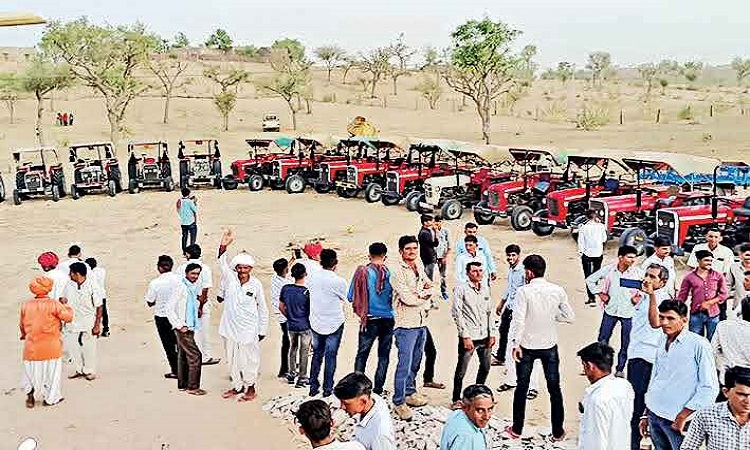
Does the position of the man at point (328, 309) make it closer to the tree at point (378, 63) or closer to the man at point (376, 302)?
the man at point (376, 302)

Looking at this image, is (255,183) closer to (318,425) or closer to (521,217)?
(521,217)

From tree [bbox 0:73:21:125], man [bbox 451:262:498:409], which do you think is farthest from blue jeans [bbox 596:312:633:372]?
tree [bbox 0:73:21:125]

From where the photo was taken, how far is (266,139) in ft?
79.3

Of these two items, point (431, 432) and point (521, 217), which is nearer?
point (431, 432)

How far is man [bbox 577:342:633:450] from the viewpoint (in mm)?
4867

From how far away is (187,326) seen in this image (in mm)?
7914

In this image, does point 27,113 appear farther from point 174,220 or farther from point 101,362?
point 101,362

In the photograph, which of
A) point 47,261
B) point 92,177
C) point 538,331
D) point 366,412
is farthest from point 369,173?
point 366,412

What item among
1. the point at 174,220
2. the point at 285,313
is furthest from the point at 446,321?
the point at 174,220

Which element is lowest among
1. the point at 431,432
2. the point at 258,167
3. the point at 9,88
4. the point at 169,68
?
the point at 431,432

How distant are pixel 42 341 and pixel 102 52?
3341cm

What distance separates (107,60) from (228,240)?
3310 cm

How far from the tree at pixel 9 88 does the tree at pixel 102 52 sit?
7.71 feet

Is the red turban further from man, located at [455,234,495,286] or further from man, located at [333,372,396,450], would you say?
man, located at [333,372,396,450]
